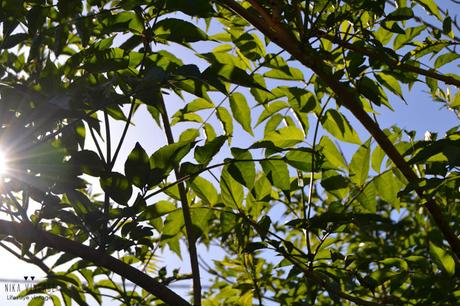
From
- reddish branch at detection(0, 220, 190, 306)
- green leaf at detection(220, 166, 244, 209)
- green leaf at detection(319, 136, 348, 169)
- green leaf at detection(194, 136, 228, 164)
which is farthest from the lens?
green leaf at detection(319, 136, 348, 169)

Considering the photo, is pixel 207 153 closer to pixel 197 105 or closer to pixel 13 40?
pixel 197 105

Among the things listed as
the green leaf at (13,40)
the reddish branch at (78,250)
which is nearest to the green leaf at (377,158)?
the reddish branch at (78,250)

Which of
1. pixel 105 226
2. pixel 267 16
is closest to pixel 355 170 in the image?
pixel 267 16

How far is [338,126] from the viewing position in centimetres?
149

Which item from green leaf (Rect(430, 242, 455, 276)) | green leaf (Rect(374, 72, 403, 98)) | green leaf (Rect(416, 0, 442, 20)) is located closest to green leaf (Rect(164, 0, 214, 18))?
green leaf (Rect(374, 72, 403, 98))

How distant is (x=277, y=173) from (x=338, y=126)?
333mm

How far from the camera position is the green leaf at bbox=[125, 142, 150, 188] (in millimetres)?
1034

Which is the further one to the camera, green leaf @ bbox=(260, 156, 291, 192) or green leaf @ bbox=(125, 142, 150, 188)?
green leaf @ bbox=(260, 156, 291, 192)

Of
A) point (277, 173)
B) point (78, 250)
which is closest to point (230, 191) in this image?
point (277, 173)

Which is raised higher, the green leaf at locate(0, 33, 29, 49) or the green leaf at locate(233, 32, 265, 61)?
the green leaf at locate(233, 32, 265, 61)

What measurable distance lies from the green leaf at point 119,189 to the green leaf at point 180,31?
0.37 metres

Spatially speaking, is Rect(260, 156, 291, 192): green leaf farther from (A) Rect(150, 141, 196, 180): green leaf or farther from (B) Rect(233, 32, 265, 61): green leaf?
(B) Rect(233, 32, 265, 61): green leaf

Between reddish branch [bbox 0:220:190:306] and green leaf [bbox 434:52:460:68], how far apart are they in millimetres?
1082

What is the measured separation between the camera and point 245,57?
161cm
